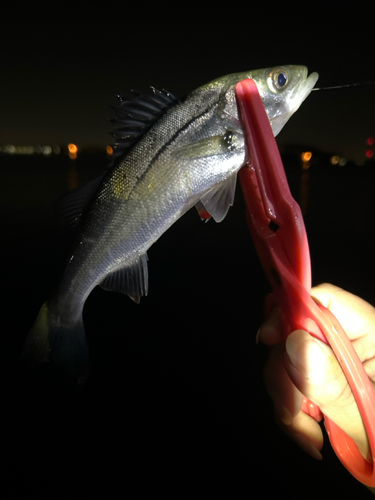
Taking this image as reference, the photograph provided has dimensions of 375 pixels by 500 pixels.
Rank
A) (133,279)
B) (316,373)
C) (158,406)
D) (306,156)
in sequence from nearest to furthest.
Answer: (316,373), (133,279), (158,406), (306,156)

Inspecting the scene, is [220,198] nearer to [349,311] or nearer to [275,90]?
[275,90]

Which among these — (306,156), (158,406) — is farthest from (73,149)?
(158,406)

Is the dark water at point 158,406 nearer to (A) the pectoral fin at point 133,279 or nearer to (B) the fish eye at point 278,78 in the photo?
(A) the pectoral fin at point 133,279

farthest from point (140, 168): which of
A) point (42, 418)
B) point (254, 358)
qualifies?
point (254, 358)

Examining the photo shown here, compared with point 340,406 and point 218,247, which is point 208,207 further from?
point 218,247

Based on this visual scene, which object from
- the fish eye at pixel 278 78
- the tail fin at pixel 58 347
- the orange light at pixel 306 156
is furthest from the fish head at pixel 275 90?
the orange light at pixel 306 156

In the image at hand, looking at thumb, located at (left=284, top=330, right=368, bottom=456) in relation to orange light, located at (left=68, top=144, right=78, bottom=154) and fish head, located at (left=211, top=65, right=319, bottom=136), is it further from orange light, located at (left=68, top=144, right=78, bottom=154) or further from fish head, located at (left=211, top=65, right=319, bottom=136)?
orange light, located at (left=68, top=144, right=78, bottom=154)

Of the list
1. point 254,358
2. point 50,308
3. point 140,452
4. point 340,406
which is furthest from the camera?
point 254,358
